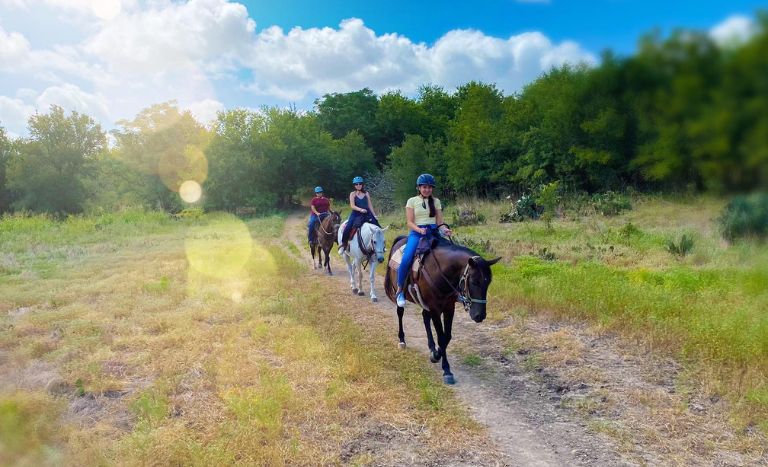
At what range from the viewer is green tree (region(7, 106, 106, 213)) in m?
48.3

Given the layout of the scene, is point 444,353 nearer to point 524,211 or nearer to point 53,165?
point 524,211

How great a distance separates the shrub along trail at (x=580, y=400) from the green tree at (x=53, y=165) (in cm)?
5301

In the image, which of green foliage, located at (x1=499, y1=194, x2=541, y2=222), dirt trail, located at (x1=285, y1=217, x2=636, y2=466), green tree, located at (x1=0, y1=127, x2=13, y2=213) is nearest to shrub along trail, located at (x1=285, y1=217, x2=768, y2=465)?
dirt trail, located at (x1=285, y1=217, x2=636, y2=466)

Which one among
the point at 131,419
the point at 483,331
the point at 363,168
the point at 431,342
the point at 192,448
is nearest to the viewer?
the point at 192,448

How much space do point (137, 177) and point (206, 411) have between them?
4776cm

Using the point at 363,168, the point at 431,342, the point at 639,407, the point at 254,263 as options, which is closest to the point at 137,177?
the point at 363,168

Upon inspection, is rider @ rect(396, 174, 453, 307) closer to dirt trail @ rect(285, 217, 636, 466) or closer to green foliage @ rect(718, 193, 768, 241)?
dirt trail @ rect(285, 217, 636, 466)

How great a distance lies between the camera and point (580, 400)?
7.05 meters

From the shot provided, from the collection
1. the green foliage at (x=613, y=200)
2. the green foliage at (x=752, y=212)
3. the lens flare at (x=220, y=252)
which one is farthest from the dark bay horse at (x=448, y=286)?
the lens flare at (x=220, y=252)

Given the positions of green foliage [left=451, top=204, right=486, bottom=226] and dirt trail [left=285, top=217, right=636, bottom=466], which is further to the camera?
green foliage [left=451, top=204, right=486, bottom=226]

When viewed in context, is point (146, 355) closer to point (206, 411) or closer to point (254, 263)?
Result: point (206, 411)

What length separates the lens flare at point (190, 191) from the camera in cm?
4666

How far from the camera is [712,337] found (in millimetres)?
7867

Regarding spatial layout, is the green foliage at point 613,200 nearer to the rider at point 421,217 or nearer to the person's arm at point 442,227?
the person's arm at point 442,227
